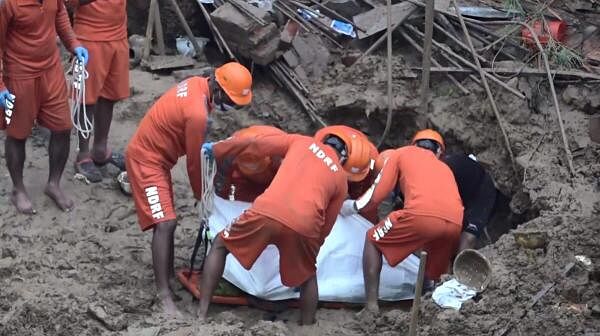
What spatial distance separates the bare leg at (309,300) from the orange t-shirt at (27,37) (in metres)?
2.53

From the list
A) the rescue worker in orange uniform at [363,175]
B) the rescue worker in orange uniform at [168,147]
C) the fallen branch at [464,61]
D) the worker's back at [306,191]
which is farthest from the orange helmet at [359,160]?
the fallen branch at [464,61]

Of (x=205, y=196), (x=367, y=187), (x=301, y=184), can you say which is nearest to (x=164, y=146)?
(x=205, y=196)

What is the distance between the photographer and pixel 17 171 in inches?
314

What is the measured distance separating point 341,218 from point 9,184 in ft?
9.00

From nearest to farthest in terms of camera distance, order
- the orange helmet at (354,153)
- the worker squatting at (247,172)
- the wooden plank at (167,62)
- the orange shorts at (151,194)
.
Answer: the worker squatting at (247,172) < the orange shorts at (151,194) < the orange helmet at (354,153) < the wooden plank at (167,62)

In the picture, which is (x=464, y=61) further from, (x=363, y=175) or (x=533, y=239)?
(x=533, y=239)

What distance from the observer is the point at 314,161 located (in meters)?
6.89

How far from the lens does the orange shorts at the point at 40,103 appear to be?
7.61 m

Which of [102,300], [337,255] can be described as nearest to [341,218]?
[337,255]

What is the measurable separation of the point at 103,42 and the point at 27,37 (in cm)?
93

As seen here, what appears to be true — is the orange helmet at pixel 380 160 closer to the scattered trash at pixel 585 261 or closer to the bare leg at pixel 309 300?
the bare leg at pixel 309 300

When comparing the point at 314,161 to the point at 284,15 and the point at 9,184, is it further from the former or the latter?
the point at 284,15

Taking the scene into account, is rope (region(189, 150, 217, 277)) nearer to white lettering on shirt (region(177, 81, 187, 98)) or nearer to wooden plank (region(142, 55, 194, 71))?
white lettering on shirt (region(177, 81, 187, 98))

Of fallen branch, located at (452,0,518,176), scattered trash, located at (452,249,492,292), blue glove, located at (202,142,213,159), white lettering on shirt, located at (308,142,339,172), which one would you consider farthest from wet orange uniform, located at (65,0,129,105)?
scattered trash, located at (452,249,492,292)
